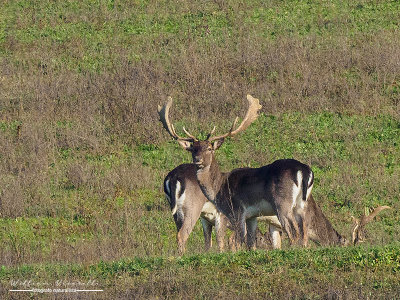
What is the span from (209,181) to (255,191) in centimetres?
74

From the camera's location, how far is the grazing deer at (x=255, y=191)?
1332 cm

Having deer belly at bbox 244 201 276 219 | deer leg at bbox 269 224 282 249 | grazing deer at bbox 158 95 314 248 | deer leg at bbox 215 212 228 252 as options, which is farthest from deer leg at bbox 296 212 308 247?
deer leg at bbox 215 212 228 252

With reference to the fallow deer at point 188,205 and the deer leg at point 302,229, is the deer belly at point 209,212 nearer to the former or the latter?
the fallow deer at point 188,205

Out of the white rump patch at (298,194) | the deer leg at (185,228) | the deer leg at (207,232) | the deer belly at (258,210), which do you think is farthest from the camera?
the deer leg at (207,232)

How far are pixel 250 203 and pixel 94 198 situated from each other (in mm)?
4336

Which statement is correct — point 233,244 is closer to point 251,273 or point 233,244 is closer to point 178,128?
point 251,273

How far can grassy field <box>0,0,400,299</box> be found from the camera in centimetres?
1082

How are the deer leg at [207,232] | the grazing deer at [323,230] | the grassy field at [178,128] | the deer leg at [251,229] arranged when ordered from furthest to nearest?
the deer leg at [207,232]
the deer leg at [251,229]
the grazing deer at [323,230]
the grassy field at [178,128]

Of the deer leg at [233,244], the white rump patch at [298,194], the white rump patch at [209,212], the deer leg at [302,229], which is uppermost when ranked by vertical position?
the white rump patch at [298,194]

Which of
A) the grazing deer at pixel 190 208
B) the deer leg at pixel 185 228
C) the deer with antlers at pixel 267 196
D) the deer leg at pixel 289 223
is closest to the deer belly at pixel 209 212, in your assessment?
the grazing deer at pixel 190 208

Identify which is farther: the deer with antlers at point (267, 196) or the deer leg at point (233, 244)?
the deer with antlers at point (267, 196)

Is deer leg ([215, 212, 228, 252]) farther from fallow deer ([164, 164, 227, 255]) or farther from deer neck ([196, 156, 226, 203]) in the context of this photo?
deer neck ([196, 156, 226, 203])

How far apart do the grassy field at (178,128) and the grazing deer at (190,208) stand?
0.50 meters

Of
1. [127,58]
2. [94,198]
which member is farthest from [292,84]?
[94,198]
